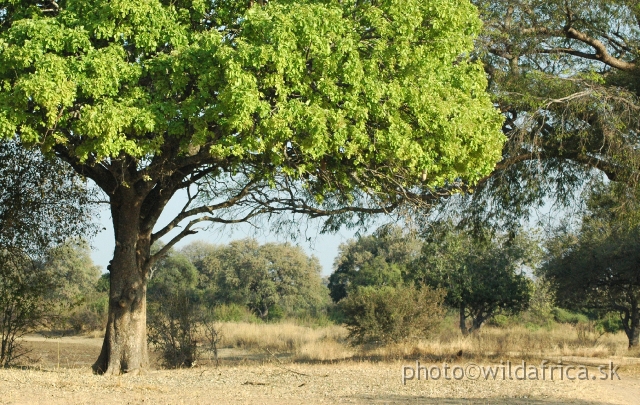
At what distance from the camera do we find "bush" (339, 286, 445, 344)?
67.2 feet

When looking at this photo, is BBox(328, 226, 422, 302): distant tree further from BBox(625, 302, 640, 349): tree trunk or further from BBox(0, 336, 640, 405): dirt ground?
BBox(0, 336, 640, 405): dirt ground

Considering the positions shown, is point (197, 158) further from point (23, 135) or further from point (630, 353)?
point (630, 353)

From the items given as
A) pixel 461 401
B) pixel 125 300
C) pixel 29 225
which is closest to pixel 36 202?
pixel 29 225

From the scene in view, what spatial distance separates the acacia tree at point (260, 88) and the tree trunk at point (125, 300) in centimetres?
122

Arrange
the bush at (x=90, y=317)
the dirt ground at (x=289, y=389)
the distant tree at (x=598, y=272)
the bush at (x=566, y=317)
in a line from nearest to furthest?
1. the dirt ground at (x=289, y=389)
2. the distant tree at (x=598, y=272)
3. the bush at (x=90, y=317)
4. the bush at (x=566, y=317)

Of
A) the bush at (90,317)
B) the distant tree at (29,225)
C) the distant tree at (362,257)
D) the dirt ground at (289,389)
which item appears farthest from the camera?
the distant tree at (362,257)

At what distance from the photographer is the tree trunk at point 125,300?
1255cm

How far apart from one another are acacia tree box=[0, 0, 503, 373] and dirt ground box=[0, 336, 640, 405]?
10.2 feet

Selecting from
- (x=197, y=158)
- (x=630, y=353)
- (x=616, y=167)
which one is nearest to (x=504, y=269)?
(x=630, y=353)

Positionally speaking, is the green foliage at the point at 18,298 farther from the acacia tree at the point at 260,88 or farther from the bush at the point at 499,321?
the bush at the point at 499,321

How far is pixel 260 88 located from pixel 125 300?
16.8 feet

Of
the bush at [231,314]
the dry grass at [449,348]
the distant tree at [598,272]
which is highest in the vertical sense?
the distant tree at [598,272]

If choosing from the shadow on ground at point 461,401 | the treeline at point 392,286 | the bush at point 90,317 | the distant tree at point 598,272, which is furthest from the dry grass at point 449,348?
the bush at point 90,317

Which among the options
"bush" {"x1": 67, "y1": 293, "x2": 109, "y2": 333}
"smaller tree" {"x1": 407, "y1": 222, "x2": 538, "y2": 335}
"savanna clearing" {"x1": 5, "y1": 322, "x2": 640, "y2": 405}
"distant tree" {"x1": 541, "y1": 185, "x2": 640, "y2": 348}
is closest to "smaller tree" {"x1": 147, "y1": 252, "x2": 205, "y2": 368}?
"savanna clearing" {"x1": 5, "y1": 322, "x2": 640, "y2": 405}
